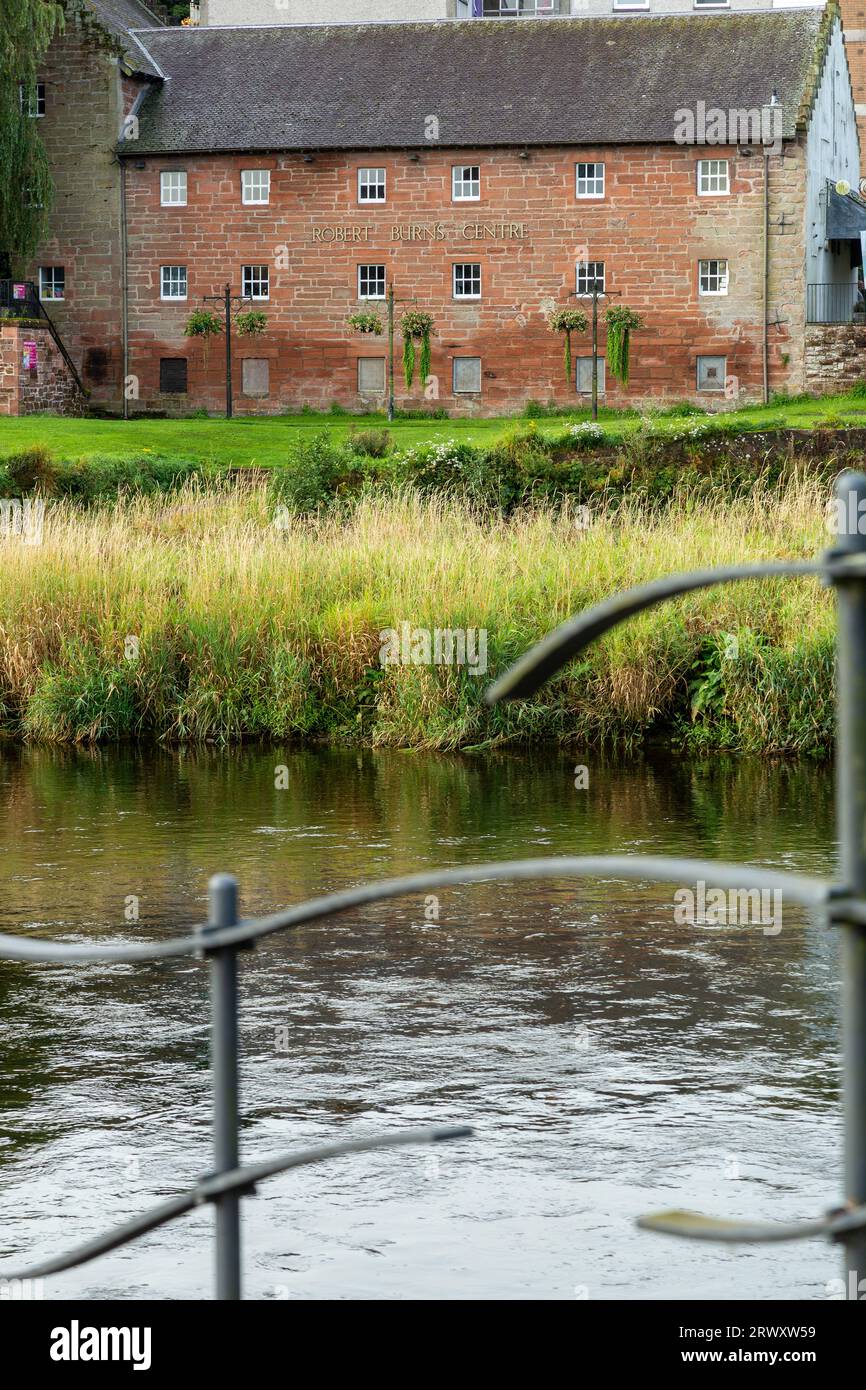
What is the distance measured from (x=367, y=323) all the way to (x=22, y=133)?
1028 cm

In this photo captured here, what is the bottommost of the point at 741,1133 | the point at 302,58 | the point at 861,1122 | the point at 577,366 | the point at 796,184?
the point at 741,1133

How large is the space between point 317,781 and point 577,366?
36429 mm

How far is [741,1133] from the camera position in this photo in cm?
788

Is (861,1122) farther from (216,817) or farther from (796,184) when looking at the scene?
(796,184)

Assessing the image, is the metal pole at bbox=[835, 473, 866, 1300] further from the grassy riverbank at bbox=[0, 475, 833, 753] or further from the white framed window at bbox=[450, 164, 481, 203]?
the white framed window at bbox=[450, 164, 481, 203]

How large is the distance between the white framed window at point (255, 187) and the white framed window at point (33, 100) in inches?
237

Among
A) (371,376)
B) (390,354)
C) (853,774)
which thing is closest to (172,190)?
(371,376)

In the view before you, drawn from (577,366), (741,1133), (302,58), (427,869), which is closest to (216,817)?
(427,869)

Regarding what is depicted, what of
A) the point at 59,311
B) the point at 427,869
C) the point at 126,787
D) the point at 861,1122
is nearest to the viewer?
the point at 861,1122

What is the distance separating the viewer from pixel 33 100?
5347cm

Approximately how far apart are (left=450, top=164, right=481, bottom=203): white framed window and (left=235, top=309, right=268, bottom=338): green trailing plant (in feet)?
20.5

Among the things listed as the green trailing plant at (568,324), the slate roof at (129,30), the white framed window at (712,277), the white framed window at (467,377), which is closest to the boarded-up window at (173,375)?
the white framed window at (467,377)

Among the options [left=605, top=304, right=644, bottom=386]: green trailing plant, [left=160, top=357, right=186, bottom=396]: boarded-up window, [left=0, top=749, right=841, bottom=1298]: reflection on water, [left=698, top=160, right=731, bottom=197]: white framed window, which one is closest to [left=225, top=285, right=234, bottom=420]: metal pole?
[left=160, top=357, right=186, bottom=396]: boarded-up window

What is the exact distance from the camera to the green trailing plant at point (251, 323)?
2104 inches
